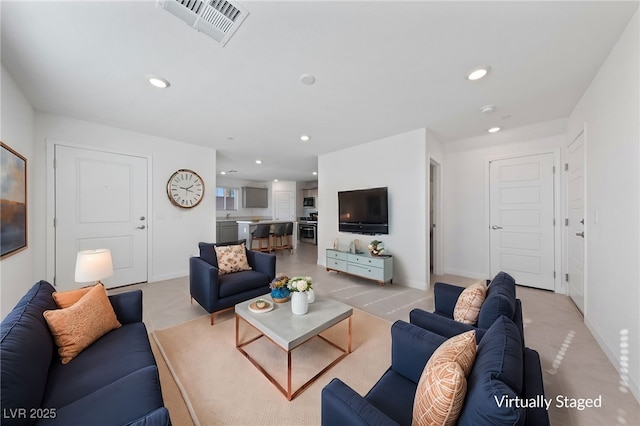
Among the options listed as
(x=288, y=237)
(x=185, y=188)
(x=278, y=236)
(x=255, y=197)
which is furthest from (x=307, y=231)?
(x=185, y=188)

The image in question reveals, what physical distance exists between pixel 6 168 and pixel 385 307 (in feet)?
13.5

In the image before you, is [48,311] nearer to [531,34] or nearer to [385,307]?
[385,307]

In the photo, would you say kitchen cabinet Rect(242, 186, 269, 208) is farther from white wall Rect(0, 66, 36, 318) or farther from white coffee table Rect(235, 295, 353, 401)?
white coffee table Rect(235, 295, 353, 401)

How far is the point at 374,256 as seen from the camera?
3.86 metres

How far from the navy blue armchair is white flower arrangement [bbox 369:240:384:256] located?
1741 mm

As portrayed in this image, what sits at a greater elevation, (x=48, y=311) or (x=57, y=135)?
(x=57, y=135)

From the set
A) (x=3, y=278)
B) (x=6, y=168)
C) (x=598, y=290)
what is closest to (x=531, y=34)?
(x=598, y=290)

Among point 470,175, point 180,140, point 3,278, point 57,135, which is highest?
point 180,140

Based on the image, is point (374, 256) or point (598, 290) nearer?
point (598, 290)

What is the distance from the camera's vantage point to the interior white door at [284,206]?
29.3ft

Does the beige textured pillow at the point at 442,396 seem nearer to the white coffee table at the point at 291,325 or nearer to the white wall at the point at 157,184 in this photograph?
the white coffee table at the point at 291,325

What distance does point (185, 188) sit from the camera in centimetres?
422

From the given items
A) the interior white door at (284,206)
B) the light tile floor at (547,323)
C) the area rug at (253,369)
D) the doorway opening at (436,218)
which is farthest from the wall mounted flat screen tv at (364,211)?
the interior white door at (284,206)

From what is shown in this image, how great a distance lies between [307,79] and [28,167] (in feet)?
11.1
